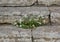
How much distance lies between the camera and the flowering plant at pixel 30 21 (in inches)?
123

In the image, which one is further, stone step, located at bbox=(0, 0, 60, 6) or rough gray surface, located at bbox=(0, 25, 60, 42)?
stone step, located at bbox=(0, 0, 60, 6)

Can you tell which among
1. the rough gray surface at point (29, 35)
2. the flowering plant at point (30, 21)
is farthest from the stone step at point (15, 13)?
the rough gray surface at point (29, 35)

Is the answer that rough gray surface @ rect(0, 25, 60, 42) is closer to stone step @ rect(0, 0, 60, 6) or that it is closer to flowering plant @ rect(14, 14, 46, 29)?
flowering plant @ rect(14, 14, 46, 29)

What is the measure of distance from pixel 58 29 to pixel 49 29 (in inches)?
5.7

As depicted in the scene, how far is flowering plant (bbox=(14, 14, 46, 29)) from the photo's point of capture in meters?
3.13

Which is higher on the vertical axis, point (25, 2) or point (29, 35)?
point (25, 2)

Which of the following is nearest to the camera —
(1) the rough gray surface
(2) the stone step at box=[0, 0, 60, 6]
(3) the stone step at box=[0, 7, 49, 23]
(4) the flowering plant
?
(1) the rough gray surface

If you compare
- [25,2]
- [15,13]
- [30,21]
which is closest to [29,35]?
[30,21]

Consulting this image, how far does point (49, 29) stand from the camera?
3.04m

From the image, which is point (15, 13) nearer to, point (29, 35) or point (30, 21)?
point (30, 21)

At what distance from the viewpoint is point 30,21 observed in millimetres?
3143

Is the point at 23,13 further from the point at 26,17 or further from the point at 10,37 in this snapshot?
the point at 10,37

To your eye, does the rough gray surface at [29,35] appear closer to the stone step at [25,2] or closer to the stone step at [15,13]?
the stone step at [15,13]

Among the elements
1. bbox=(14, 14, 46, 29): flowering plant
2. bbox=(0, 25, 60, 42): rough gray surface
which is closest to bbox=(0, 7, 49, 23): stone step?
bbox=(14, 14, 46, 29): flowering plant
